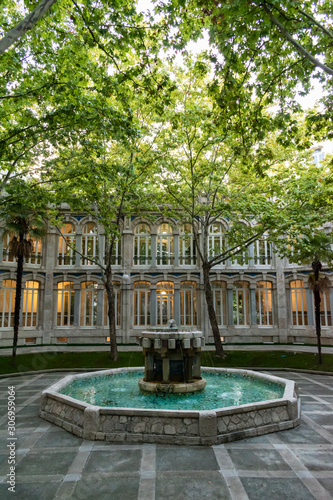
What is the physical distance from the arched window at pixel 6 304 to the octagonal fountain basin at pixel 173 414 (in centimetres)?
1397

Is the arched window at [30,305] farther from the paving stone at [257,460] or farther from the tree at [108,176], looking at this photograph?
the paving stone at [257,460]

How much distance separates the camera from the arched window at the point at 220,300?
25922 millimetres

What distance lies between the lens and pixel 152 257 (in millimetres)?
26094

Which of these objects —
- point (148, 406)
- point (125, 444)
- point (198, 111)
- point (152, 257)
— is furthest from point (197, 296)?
point (125, 444)

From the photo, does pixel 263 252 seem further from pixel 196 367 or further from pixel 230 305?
pixel 196 367

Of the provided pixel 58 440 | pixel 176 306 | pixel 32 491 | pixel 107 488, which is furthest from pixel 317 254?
pixel 32 491

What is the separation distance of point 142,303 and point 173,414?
18.0 metres

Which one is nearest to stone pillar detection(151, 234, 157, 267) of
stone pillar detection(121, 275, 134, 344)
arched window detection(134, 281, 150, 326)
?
arched window detection(134, 281, 150, 326)

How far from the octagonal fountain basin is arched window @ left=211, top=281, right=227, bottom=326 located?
14.4 meters

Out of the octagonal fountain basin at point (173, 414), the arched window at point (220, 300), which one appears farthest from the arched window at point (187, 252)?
the octagonal fountain basin at point (173, 414)

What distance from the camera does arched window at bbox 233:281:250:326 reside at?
2586cm

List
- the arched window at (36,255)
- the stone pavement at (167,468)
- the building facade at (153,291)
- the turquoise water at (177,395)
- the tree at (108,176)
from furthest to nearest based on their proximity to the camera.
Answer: the arched window at (36,255) < the building facade at (153,291) < the tree at (108,176) < the turquoise water at (177,395) < the stone pavement at (167,468)

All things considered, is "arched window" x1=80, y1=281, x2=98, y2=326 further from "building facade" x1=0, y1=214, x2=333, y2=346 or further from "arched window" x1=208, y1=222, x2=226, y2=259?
"arched window" x1=208, y1=222, x2=226, y2=259

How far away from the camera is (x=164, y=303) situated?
25.7 meters
